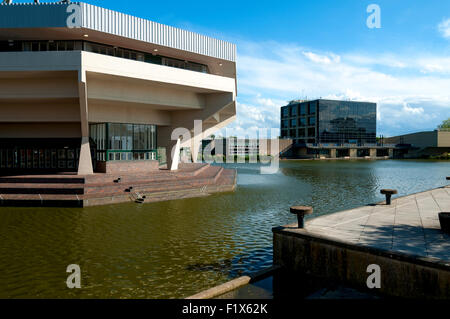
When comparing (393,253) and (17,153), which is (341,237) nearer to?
(393,253)

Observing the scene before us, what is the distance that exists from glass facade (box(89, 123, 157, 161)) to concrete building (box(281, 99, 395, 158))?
273 feet

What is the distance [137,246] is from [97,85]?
13778 millimetres

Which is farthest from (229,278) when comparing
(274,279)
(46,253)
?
(46,253)

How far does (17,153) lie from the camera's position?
91.8ft

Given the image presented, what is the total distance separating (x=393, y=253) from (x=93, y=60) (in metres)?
18.0

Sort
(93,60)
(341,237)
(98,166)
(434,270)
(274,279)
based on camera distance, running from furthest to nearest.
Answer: (98,166)
(93,60)
(341,237)
(274,279)
(434,270)

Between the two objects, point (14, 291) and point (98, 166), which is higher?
point (98, 166)

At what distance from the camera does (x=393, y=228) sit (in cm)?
975

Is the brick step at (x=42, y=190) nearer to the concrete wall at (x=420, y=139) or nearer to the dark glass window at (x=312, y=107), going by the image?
the dark glass window at (x=312, y=107)

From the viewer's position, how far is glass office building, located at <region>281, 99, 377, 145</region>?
4441 inches

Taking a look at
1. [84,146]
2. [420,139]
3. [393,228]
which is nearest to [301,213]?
[393,228]

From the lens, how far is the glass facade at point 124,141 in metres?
24.6

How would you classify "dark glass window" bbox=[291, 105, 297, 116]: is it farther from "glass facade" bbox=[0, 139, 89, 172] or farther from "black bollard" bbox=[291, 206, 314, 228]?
"black bollard" bbox=[291, 206, 314, 228]

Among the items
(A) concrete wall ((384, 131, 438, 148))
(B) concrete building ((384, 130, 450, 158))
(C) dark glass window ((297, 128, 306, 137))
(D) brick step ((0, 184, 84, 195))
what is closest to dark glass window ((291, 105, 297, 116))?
(C) dark glass window ((297, 128, 306, 137))
